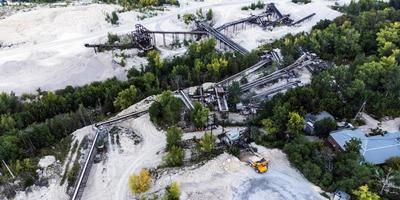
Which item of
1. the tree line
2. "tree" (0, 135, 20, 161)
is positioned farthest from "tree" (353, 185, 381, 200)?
"tree" (0, 135, 20, 161)

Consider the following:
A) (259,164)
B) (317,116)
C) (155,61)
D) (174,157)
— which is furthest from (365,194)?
(155,61)

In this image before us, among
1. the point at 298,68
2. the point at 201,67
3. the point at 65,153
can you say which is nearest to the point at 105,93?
the point at 65,153

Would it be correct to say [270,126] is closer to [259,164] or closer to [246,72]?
[259,164]

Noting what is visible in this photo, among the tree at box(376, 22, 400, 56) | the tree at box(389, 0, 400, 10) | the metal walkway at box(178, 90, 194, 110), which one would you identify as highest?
the tree at box(389, 0, 400, 10)

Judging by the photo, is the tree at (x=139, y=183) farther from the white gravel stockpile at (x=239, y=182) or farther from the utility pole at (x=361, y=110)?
the utility pole at (x=361, y=110)

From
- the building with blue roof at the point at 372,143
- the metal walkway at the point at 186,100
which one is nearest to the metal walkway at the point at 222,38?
the metal walkway at the point at 186,100

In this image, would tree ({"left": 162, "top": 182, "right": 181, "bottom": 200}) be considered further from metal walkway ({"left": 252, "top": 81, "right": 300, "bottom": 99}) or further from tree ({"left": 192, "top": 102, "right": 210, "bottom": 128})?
metal walkway ({"left": 252, "top": 81, "right": 300, "bottom": 99})
